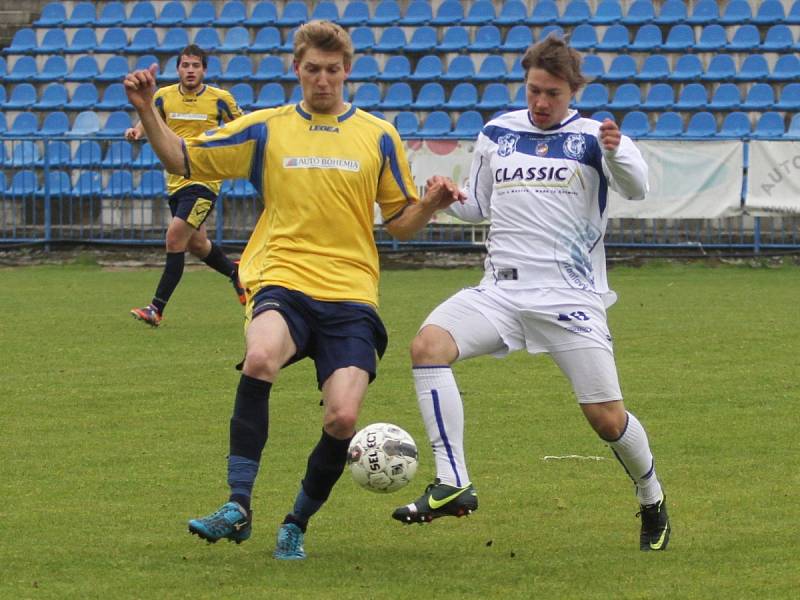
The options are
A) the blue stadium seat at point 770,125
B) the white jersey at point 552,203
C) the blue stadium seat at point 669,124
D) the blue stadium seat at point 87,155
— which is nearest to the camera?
the white jersey at point 552,203

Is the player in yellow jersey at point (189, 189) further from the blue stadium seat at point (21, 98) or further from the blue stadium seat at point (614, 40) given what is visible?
the blue stadium seat at point (21, 98)

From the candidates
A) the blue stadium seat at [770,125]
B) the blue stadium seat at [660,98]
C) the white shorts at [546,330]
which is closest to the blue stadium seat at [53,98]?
the blue stadium seat at [660,98]

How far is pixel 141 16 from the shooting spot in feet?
76.9

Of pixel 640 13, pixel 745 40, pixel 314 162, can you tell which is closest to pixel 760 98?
pixel 745 40

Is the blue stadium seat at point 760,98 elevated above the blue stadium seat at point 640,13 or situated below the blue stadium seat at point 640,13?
below

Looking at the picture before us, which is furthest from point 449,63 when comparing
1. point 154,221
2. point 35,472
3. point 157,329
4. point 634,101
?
point 35,472

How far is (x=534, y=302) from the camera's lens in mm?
5684

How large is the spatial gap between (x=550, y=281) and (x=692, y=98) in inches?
589

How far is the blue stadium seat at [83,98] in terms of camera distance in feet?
72.2

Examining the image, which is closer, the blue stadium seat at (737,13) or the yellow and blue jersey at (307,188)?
the yellow and blue jersey at (307,188)

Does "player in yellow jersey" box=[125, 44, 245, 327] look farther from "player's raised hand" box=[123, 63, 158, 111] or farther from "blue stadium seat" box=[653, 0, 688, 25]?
"blue stadium seat" box=[653, 0, 688, 25]

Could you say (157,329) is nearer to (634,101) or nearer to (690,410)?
(690,410)

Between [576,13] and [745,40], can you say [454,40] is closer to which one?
[576,13]

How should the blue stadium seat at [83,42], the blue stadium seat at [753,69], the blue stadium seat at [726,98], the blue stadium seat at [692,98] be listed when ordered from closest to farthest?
the blue stadium seat at [726,98] < the blue stadium seat at [692,98] < the blue stadium seat at [753,69] < the blue stadium seat at [83,42]
